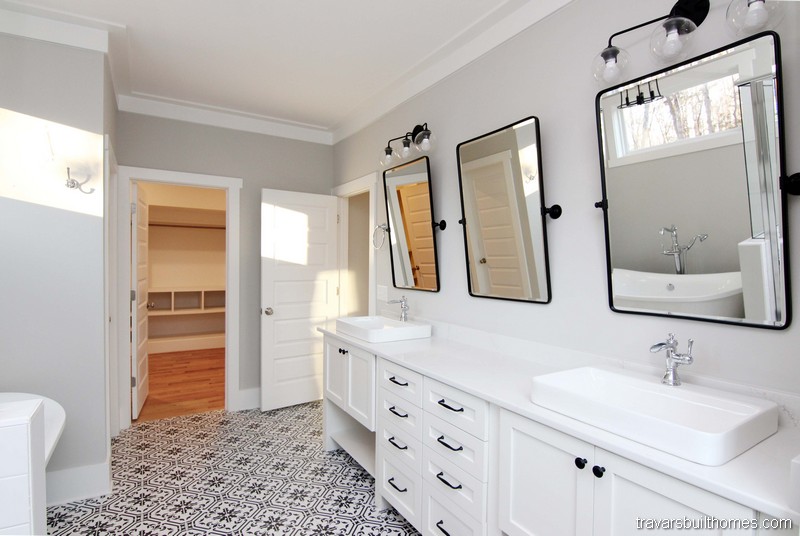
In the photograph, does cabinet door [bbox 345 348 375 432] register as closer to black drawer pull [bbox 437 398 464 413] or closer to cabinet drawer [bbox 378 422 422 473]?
cabinet drawer [bbox 378 422 422 473]

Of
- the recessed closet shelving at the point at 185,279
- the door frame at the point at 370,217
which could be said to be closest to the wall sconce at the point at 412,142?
the door frame at the point at 370,217

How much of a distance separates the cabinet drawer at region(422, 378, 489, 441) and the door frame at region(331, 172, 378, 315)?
5.67ft

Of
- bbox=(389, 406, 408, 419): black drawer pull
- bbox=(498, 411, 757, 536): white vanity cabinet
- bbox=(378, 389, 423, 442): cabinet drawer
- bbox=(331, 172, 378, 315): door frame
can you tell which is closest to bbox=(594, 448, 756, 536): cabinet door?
bbox=(498, 411, 757, 536): white vanity cabinet

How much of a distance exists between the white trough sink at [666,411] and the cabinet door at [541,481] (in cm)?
10

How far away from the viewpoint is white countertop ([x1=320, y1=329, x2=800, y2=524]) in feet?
3.04

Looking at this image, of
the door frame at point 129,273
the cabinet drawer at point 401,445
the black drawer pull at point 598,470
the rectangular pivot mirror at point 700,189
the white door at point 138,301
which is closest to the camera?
the black drawer pull at point 598,470

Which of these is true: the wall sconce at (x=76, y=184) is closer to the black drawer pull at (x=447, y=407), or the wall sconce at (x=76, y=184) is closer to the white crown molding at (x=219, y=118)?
the white crown molding at (x=219, y=118)

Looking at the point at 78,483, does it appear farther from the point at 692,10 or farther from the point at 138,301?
the point at 692,10

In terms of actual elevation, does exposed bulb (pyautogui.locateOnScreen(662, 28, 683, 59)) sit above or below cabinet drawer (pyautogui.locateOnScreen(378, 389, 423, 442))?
above

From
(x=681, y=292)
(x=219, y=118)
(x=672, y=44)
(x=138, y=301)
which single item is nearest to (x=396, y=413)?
(x=681, y=292)

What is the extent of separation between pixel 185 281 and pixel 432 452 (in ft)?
18.3

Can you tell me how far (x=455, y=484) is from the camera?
1743mm

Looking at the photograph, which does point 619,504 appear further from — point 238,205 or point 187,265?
point 187,265

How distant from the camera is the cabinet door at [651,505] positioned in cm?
95
